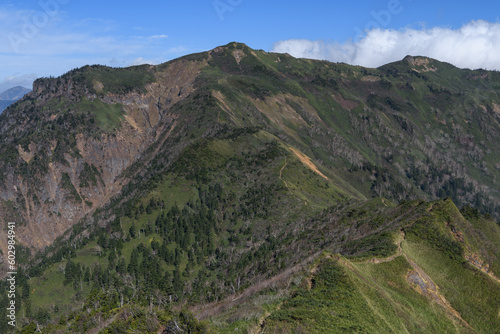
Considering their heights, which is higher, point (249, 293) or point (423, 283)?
point (423, 283)

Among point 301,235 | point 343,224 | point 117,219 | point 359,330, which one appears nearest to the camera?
point 359,330

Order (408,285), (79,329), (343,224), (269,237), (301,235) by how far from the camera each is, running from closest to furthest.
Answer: (408,285), (79,329), (343,224), (301,235), (269,237)

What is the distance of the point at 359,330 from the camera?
52.9 m

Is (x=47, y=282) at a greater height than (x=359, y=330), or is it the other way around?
(x=359, y=330)

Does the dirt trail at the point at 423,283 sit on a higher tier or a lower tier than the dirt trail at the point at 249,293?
higher

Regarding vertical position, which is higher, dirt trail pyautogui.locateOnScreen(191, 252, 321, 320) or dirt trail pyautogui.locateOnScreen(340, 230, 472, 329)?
dirt trail pyautogui.locateOnScreen(340, 230, 472, 329)

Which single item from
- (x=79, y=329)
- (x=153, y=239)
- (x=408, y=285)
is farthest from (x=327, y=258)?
(x=153, y=239)

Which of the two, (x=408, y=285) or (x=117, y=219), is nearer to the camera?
(x=408, y=285)

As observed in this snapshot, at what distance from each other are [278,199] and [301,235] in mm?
45354

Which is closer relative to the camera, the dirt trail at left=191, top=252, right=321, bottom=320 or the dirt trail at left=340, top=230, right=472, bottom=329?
the dirt trail at left=340, top=230, right=472, bottom=329

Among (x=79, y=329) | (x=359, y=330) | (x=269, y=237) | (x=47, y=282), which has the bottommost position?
(x=47, y=282)

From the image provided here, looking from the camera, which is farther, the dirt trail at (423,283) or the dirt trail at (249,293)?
the dirt trail at (249,293)

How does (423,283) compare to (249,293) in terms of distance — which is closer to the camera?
(423,283)

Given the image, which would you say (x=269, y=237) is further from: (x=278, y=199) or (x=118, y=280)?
(x=118, y=280)
